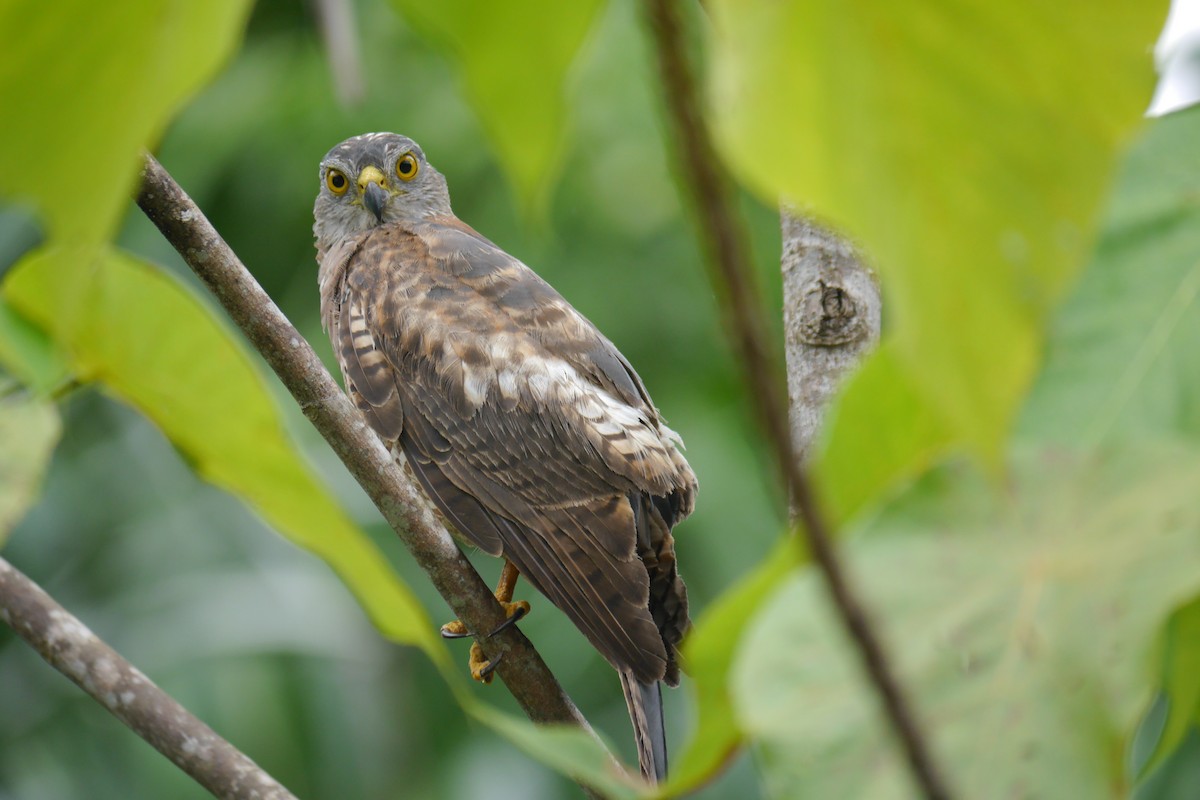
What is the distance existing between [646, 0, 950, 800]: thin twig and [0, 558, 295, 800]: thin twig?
4.31 feet

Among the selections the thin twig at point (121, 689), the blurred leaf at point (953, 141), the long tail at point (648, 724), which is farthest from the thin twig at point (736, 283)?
the long tail at point (648, 724)

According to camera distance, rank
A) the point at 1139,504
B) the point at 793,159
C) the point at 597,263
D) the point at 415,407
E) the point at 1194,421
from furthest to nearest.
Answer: the point at 597,263, the point at 415,407, the point at 1194,421, the point at 1139,504, the point at 793,159

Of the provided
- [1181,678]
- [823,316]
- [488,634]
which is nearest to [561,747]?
[1181,678]

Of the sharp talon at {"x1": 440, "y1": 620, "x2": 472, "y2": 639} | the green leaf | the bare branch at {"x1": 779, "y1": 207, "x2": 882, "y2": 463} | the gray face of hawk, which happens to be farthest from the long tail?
the green leaf

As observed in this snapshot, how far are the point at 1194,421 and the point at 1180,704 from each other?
0.42 feet

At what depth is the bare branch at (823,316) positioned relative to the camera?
5.60 ft

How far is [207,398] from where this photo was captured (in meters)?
0.47

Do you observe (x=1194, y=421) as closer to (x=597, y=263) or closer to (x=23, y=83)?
(x=23, y=83)

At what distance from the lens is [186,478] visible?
8547 millimetres

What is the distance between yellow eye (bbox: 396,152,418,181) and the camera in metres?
3.76

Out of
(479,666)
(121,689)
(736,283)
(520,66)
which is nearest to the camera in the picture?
Result: (736,283)

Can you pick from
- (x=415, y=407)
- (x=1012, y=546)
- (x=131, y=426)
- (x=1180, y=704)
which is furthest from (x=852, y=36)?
(x=131, y=426)

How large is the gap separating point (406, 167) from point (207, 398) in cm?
343

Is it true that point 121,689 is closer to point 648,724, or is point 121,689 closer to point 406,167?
point 648,724
